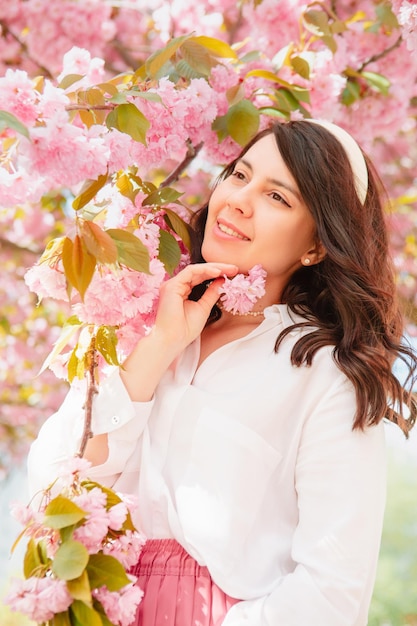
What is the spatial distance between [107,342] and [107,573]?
0.49 m

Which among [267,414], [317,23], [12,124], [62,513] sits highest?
[12,124]

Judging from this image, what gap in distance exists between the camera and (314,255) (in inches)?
79.7

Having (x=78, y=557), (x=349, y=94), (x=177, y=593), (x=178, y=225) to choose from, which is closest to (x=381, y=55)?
(x=349, y=94)

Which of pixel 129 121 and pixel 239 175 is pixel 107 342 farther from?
pixel 239 175

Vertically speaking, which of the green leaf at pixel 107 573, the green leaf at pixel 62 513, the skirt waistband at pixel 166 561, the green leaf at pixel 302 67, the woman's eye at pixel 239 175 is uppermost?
the green leaf at pixel 302 67

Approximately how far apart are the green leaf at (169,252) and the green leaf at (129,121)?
25 cm

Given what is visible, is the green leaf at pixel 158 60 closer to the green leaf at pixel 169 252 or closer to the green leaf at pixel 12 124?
the green leaf at pixel 169 252

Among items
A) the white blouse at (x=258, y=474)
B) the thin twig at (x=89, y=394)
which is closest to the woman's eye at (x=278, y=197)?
the white blouse at (x=258, y=474)

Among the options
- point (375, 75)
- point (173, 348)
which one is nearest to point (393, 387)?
point (173, 348)

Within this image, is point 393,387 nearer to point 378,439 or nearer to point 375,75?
point 378,439

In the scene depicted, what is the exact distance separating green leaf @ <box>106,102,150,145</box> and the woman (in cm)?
29

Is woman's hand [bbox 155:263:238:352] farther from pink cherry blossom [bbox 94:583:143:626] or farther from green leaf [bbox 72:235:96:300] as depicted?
pink cherry blossom [bbox 94:583:143:626]

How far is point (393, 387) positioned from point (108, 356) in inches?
25.1

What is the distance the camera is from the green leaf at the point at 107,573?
144cm
